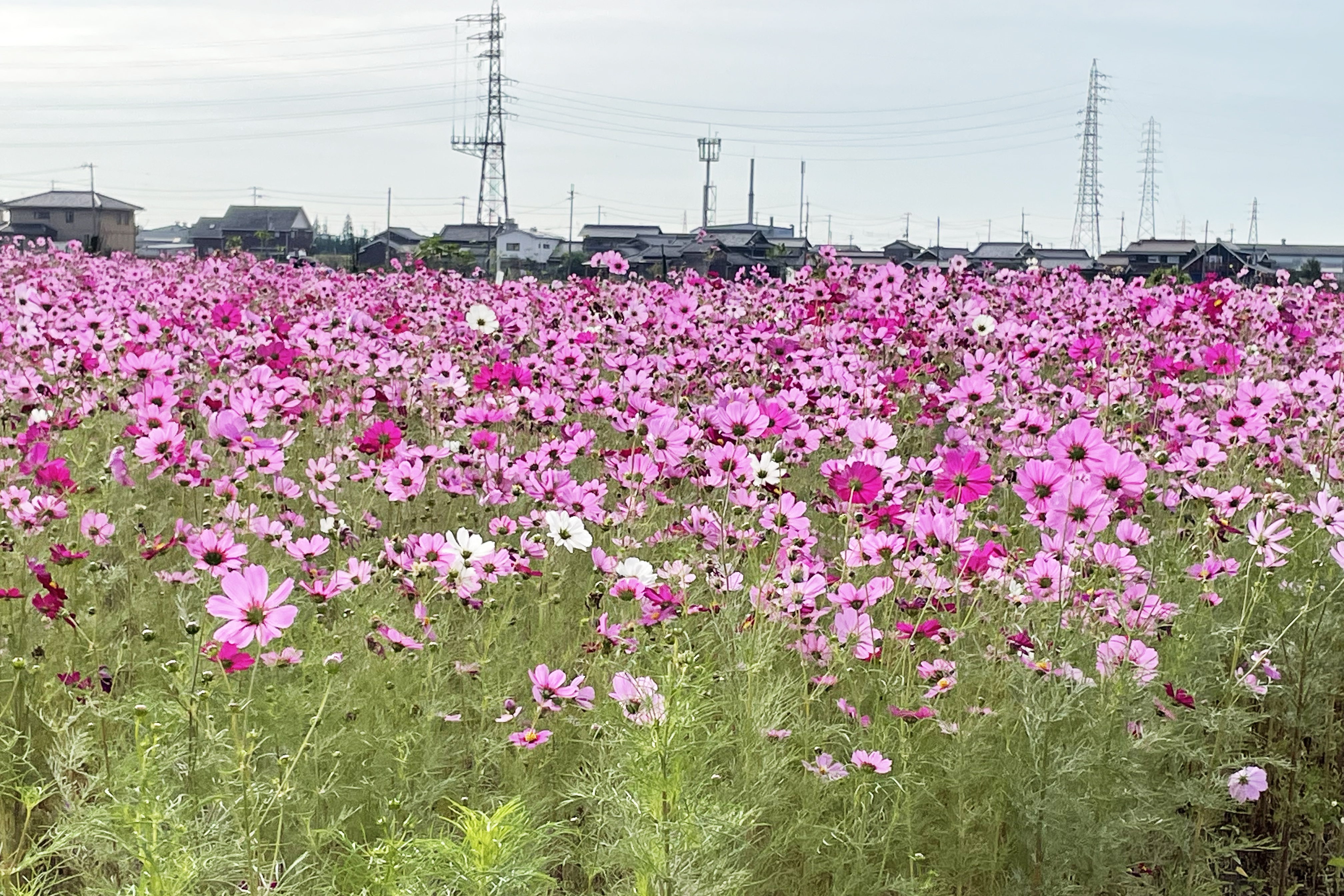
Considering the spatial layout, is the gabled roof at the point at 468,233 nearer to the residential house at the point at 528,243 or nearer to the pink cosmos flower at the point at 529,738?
the residential house at the point at 528,243

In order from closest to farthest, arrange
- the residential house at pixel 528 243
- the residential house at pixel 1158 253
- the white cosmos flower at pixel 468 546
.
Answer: the white cosmos flower at pixel 468 546 → the residential house at pixel 1158 253 → the residential house at pixel 528 243

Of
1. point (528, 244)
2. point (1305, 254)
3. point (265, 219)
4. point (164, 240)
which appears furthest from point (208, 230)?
point (1305, 254)

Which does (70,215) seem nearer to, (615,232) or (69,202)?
(69,202)

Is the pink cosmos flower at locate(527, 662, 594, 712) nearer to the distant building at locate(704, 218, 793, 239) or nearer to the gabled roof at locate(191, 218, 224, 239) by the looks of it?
the distant building at locate(704, 218, 793, 239)

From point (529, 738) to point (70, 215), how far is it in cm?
7094

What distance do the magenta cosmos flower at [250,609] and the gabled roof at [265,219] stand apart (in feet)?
235

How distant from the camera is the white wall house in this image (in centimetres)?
6644

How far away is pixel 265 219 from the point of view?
235 ft

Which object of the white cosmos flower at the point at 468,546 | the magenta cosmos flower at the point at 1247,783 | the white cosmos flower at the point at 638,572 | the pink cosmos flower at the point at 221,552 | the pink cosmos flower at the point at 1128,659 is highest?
the pink cosmos flower at the point at 221,552

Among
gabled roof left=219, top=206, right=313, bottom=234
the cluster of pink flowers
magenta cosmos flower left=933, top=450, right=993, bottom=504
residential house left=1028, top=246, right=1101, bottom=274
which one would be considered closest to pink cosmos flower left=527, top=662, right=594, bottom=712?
the cluster of pink flowers

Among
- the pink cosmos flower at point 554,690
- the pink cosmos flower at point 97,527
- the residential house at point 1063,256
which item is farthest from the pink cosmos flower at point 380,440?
the residential house at point 1063,256

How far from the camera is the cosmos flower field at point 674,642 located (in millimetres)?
1703

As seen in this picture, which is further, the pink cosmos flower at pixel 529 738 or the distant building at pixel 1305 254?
the distant building at pixel 1305 254

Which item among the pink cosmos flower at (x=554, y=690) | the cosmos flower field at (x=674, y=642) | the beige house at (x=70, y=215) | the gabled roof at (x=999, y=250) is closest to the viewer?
the cosmos flower field at (x=674, y=642)
